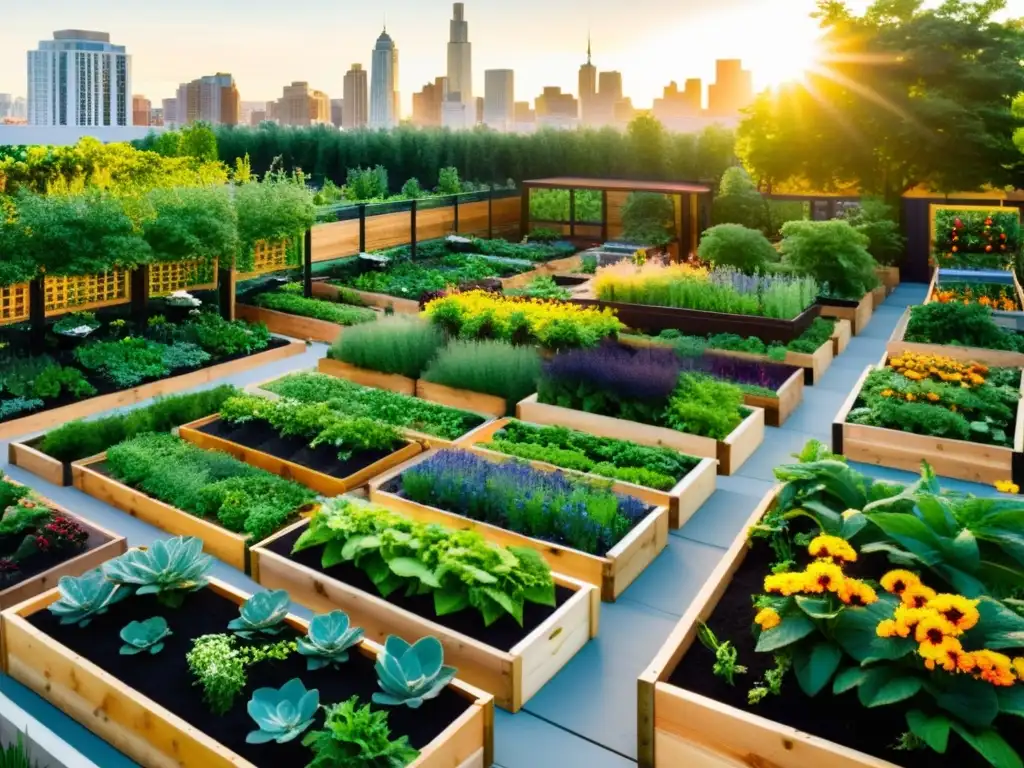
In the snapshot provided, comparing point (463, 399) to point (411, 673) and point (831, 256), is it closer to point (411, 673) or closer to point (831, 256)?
point (411, 673)

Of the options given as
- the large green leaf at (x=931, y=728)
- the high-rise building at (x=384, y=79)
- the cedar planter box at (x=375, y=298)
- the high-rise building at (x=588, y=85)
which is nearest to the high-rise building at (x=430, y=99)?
the high-rise building at (x=384, y=79)

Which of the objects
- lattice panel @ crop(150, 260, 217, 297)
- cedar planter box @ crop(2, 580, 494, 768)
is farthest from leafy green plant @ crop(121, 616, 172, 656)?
lattice panel @ crop(150, 260, 217, 297)

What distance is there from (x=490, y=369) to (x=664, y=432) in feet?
5.93

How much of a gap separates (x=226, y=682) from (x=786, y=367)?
668 centimetres

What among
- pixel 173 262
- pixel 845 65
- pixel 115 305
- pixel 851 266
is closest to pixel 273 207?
pixel 173 262

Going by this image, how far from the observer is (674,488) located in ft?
19.9

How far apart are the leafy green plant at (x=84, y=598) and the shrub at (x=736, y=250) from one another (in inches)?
366

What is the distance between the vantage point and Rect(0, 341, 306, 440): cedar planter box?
7.67m

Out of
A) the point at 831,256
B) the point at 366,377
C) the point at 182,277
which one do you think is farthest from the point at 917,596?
the point at 831,256

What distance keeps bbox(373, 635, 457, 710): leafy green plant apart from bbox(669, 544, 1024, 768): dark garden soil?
0.94 metres

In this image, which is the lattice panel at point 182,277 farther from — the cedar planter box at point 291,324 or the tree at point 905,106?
the tree at point 905,106

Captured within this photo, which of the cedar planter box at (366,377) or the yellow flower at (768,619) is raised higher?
the cedar planter box at (366,377)

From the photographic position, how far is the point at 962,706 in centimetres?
317

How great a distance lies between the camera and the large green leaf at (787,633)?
141 inches
